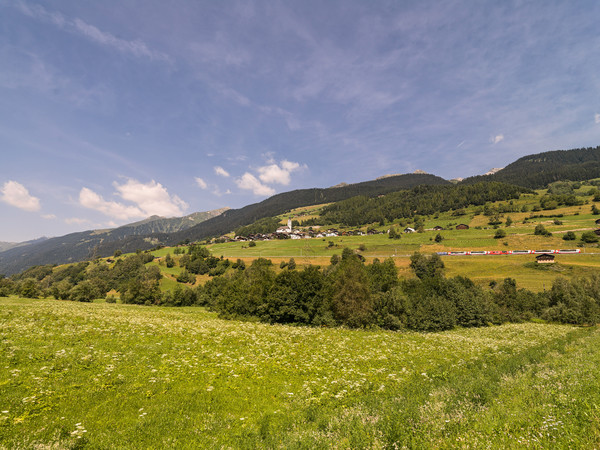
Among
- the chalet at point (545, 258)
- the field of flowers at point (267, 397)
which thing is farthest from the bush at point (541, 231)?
the field of flowers at point (267, 397)

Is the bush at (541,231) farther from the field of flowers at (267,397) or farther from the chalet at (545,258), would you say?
the field of flowers at (267,397)

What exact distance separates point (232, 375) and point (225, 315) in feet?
111

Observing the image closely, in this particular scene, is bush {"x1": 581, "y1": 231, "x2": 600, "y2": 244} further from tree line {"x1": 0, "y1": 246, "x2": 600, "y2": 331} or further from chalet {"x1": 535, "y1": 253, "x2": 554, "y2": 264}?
tree line {"x1": 0, "y1": 246, "x2": 600, "y2": 331}

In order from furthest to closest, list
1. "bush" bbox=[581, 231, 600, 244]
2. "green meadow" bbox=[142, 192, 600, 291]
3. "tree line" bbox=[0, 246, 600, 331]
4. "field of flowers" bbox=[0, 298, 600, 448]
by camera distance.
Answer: "bush" bbox=[581, 231, 600, 244], "green meadow" bbox=[142, 192, 600, 291], "tree line" bbox=[0, 246, 600, 331], "field of flowers" bbox=[0, 298, 600, 448]

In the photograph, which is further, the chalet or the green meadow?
the chalet

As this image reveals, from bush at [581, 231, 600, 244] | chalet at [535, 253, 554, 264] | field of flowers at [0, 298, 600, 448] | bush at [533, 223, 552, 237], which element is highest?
field of flowers at [0, 298, 600, 448]

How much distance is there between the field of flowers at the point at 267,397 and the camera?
24.0 feet

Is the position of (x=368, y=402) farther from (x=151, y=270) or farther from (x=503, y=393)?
(x=151, y=270)

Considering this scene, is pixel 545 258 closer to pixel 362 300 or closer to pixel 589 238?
pixel 589 238

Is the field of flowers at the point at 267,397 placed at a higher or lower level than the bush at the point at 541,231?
higher

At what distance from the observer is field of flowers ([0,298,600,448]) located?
7312 millimetres

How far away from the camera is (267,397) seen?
1259cm

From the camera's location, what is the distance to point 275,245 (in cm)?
19938

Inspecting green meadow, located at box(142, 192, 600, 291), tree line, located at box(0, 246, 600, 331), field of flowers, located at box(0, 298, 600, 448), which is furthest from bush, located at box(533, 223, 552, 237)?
field of flowers, located at box(0, 298, 600, 448)
